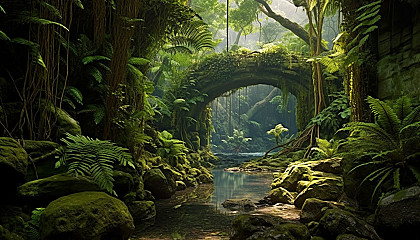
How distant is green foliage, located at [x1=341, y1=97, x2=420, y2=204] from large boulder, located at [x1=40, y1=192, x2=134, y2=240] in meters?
3.09

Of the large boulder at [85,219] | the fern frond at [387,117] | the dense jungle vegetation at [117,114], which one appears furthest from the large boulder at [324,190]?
the large boulder at [85,219]

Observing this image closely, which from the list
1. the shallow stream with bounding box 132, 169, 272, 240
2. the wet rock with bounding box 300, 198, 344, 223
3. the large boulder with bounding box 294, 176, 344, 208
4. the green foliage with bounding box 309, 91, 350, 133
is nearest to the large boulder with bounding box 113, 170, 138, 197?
the shallow stream with bounding box 132, 169, 272, 240

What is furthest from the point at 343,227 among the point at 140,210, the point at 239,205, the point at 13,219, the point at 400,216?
the point at 13,219

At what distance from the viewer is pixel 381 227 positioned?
289 cm

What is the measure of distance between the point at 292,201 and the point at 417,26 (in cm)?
390

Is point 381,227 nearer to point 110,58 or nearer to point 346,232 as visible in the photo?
point 346,232

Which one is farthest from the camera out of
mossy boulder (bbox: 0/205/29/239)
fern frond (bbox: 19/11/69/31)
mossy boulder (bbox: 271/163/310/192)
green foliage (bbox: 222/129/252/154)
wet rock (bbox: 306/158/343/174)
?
green foliage (bbox: 222/129/252/154)

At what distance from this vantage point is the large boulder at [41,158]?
3.46 meters

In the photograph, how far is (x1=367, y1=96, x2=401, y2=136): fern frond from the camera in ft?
13.1

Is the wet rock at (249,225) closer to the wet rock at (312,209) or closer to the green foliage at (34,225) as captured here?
the wet rock at (312,209)

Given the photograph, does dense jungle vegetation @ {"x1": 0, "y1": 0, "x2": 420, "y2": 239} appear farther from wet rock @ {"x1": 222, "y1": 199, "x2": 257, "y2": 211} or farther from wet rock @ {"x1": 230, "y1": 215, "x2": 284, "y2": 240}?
wet rock @ {"x1": 222, "y1": 199, "x2": 257, "y2": 211}

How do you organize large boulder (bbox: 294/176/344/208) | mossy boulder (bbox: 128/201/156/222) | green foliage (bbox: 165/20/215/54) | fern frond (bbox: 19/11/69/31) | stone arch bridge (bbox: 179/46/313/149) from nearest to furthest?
fern frond (bbox: 19/11/69/31), mossy boulder (bbox: 128/201/156/222), large boulder (bbox: 294/176/344/208), green foliage (bbox: 165/20/215/54), stone arch bridge (bbox: 179/46/313/149)

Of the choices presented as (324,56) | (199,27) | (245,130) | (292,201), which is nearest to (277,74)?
(324,56)

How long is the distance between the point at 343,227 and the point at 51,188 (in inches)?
125
